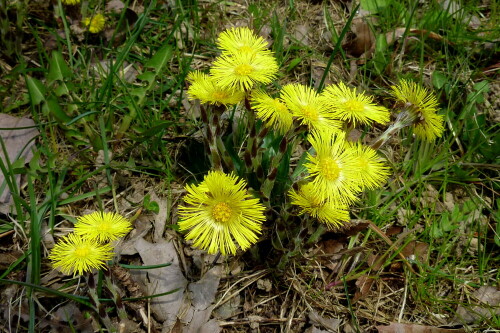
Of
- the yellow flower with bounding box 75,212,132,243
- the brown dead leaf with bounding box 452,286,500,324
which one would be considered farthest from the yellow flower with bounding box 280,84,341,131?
the brown dead leaf with bounding box 452,286,500,324

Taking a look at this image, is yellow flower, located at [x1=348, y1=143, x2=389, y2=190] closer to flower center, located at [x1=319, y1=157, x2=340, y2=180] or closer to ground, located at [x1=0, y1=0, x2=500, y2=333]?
flower center, located at [x1=319, y1=157, x2=340, y2=180]

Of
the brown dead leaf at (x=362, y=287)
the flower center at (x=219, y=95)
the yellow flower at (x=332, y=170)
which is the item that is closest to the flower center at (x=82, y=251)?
the flower center at (x=219, y=95)

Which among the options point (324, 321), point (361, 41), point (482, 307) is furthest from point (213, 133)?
point (361, 41)

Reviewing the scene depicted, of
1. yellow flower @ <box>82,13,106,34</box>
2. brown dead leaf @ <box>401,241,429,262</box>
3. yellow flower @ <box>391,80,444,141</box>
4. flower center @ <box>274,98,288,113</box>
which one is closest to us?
flower center @ <box>274,98,288,113</box>

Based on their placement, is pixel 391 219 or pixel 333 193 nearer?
pixel 333 193

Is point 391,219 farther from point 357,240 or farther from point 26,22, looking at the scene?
point 26,22

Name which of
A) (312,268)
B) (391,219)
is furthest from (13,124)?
(391,219)
